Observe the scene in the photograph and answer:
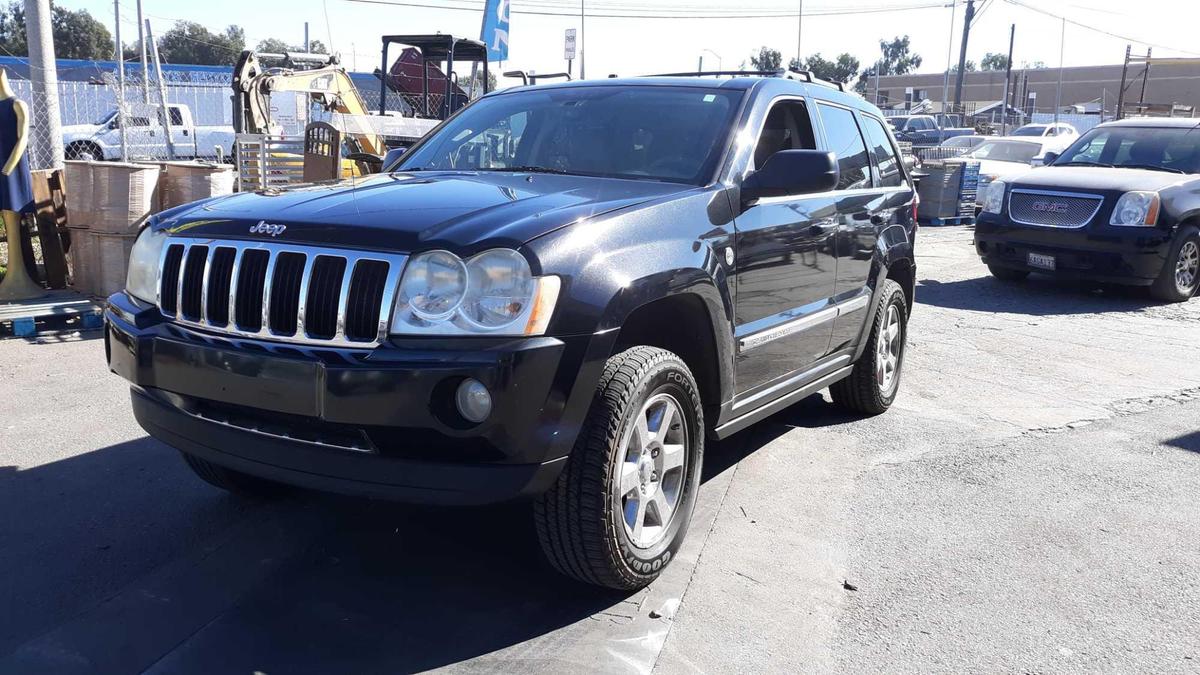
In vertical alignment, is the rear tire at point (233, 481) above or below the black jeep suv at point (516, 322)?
below

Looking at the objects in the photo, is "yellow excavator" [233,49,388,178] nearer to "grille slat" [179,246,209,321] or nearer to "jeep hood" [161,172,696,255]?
"jeep hood" [161,172,696,255]

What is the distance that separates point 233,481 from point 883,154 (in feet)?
12.9

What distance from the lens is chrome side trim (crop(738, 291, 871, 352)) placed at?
4.17 m

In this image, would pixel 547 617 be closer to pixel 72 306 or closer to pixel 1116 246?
pixel 72 306

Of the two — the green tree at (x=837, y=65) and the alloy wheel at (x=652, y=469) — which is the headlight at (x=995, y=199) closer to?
the alloy wheel at (x=652, y=469)

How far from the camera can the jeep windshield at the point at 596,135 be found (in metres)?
4.28

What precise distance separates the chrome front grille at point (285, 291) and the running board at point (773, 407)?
1603mm

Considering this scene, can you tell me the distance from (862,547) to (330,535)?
2.14 m

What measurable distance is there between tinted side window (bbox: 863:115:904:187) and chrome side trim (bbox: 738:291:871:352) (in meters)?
0.83

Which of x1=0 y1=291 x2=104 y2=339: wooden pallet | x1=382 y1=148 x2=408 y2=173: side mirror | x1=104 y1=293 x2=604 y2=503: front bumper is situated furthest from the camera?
x1=0 y1=291 x2=104 y2=339: wooden pallet

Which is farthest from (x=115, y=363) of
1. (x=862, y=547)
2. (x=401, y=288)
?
(x=862, y=547)

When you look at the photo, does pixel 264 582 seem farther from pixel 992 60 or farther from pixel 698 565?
pixel 992 60

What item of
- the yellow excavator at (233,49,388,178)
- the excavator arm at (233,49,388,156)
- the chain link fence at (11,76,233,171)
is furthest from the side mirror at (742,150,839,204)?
the chain link fence at (11,76,233,171)

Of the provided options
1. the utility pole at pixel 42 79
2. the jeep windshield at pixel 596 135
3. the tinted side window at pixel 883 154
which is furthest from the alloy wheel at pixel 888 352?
the utility pole at pixel 42 79
